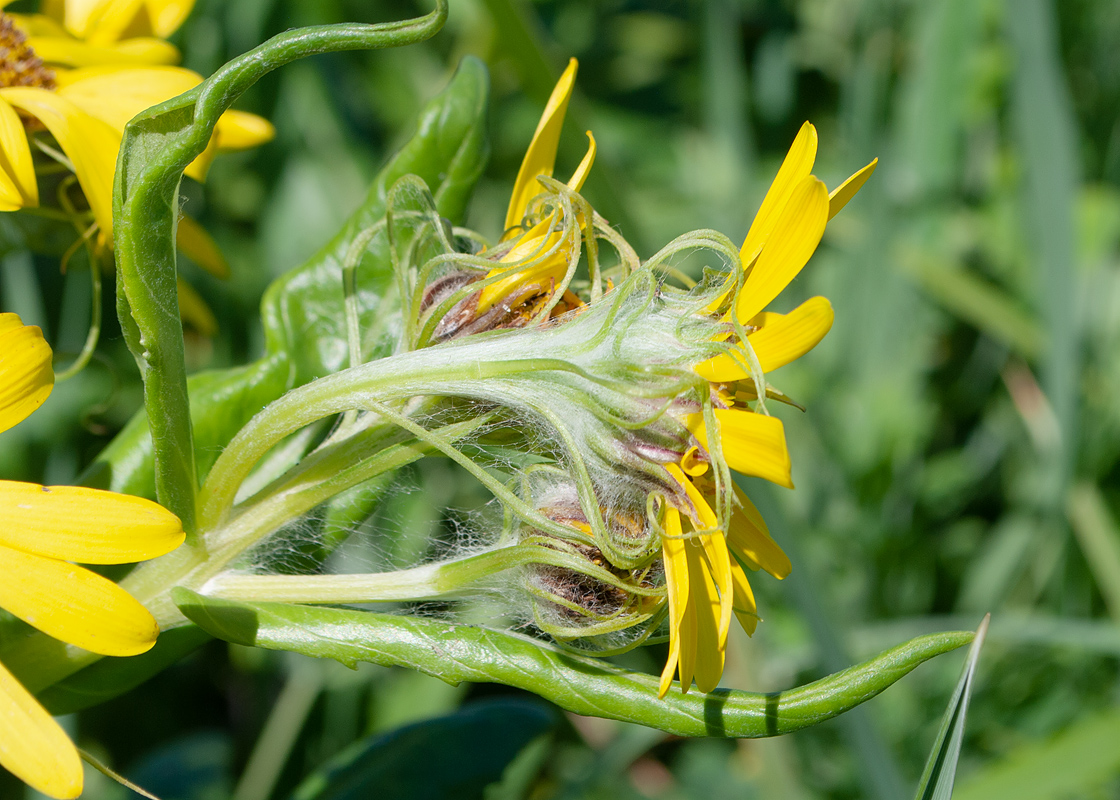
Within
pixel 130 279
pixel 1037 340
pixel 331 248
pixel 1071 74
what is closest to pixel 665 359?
pixel 130 279

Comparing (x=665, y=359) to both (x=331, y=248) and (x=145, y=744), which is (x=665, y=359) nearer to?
(x=331, y=248)

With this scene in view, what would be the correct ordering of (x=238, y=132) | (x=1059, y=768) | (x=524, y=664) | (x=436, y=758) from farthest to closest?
1. (x=1059, y=768)
2. (x=436, y=758)
3. (x=238, y=132)
4. (x=524, y=664)

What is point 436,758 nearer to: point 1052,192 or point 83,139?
point 83,139

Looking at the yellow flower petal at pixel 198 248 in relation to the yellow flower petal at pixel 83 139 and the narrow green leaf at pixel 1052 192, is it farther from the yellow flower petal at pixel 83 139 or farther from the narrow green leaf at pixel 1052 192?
the narrow green leaf at pixel 1052 192

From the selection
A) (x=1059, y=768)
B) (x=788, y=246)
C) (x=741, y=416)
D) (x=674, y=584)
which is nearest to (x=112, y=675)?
(x=674, y=584)

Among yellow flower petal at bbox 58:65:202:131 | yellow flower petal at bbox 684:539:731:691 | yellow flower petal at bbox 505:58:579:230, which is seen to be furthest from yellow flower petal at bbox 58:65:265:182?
yellow flower petal at bbox 684:539:731:691

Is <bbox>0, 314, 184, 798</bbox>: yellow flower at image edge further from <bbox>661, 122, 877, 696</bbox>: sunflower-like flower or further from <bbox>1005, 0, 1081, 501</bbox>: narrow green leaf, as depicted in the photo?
<bbox>1005, 0, 1081, 501</bbox>: narrow green leaf

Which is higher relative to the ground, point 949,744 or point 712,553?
point 712,553
